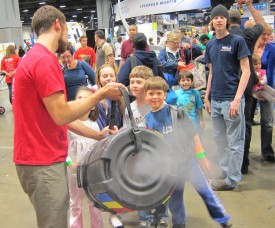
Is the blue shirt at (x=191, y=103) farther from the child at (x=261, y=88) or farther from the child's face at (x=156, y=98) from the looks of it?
the child's face at (x=156, y=98)

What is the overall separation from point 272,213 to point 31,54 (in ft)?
7.88

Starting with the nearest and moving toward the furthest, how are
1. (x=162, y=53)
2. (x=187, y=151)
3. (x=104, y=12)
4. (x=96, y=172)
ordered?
(x=96, y=172) < (x=187, y=151) < (x=162, y=53) < (x=104, y=12)

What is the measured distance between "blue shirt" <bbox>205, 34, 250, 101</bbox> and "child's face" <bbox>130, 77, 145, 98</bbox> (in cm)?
89

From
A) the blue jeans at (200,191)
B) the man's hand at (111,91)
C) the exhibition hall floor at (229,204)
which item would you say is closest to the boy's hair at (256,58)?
the exhibition hall floor at (229,204)

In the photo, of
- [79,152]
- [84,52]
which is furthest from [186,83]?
[84,52]

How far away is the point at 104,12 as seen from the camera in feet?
89.4

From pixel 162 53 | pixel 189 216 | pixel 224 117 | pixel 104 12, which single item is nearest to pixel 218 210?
pixel 189 216

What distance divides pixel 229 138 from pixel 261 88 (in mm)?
866

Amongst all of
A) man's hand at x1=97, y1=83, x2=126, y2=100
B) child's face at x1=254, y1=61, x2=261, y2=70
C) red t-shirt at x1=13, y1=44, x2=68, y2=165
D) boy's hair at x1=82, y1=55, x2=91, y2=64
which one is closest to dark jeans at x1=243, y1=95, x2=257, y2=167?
child's face at x1=254, y1=61, x2=261, y2=70

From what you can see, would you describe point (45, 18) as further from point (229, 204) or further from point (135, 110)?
point (229, 204)

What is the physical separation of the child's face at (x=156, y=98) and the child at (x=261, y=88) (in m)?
1.70

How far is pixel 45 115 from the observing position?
1.63 metres

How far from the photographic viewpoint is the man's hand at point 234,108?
3.06 metres

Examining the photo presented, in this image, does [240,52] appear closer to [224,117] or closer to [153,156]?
[224,117]
